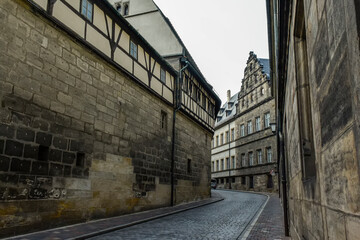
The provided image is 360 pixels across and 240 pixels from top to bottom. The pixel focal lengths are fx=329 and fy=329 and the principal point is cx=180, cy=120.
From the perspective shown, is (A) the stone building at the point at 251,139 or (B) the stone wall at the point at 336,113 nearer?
(B) the stone wall at the point at 336,113

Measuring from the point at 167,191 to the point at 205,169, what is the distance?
6.91 meters

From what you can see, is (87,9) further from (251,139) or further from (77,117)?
(251,139)

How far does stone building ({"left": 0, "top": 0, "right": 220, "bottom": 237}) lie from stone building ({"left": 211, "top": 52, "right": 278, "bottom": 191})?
17.4m

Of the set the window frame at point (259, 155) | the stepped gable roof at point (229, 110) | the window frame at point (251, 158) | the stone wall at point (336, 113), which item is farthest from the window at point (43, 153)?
the stepped gable roof at point (229, 110)

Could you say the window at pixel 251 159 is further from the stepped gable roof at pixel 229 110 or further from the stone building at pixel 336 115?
the stone building at pixel 336 115

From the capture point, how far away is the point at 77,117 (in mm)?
9102

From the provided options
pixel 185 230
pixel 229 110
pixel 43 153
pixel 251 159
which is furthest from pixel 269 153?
pixel 43 153

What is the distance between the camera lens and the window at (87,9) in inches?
376

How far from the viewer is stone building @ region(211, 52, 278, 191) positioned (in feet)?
102

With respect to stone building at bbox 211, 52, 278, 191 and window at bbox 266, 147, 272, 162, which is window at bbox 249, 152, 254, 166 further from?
window at bbox 266, 147, 272, 162

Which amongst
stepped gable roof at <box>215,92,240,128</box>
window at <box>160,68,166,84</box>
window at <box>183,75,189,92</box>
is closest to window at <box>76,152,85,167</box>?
window at <box>160,68,166,84</box>

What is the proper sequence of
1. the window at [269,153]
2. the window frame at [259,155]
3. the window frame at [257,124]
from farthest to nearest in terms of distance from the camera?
the window frame at [257,124]
the window frame at [259,155]
the window at [269,153]

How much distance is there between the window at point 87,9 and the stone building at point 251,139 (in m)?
21.5

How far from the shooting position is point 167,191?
15016 mm
